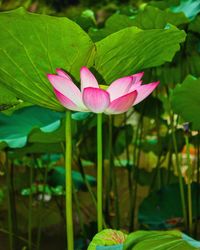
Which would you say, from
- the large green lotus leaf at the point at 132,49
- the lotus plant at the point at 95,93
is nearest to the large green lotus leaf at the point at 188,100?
the large green lotus leaf at the point at 132,49

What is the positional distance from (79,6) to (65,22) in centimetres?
273

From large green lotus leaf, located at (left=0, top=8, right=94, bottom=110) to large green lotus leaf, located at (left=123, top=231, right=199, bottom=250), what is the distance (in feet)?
0.70

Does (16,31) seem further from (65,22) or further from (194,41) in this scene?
(194,41)

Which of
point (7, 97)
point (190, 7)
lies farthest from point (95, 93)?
point (190, 7)

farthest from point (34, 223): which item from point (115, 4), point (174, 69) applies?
point (115, 4)

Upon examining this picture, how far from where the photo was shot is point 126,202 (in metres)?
1.72

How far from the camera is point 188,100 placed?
815 millimetres

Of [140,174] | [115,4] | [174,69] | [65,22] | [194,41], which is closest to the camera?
[65,22]

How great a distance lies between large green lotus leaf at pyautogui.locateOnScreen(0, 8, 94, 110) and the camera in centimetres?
55

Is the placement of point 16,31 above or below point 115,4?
below

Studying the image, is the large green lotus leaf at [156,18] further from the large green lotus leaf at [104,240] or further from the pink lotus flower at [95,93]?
the large green lotus leaf at [104,240]

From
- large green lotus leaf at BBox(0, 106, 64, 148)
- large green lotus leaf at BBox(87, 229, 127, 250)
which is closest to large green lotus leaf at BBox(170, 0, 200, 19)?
large green lotus leaf at BBox(0, 106, 64, 148)

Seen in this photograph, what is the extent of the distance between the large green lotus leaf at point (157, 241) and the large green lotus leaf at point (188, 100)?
0.32 meters

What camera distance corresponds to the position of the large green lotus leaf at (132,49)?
0.58m
